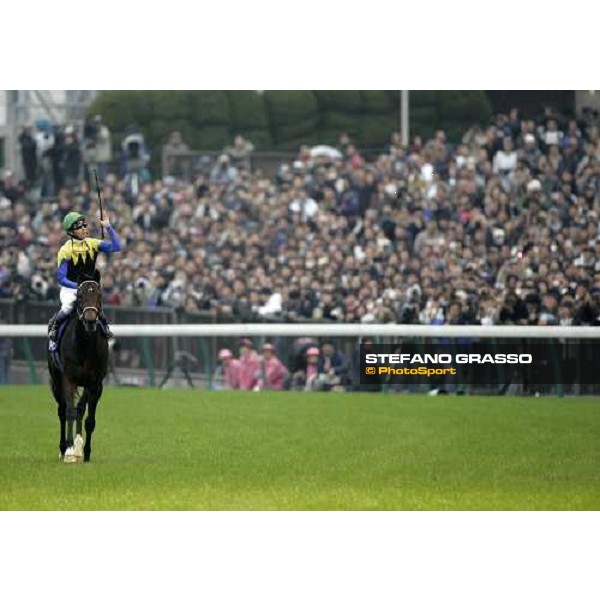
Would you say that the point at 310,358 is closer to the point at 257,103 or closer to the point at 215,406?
the point at 215,406

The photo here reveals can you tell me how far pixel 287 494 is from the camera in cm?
1135

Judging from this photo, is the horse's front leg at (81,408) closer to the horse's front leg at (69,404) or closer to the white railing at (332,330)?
the horse's front leg at (69,404)

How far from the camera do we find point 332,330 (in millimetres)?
18594

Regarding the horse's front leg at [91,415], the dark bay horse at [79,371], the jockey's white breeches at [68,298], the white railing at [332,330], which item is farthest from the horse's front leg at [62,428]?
the white railing at [332,330]

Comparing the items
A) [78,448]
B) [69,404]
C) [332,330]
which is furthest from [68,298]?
[332,330]

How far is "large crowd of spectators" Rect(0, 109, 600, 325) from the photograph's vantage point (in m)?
19.2

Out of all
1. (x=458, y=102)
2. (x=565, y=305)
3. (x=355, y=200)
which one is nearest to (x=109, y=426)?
(x=565, y=305)

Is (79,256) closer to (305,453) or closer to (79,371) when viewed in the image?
(79,371)

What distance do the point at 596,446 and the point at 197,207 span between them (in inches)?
404

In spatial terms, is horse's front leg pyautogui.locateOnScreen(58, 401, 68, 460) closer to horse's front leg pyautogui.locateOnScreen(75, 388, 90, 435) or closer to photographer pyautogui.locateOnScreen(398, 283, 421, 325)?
horse's front leg pyautogui.locateOnScreen(75, 388, 90, 435)

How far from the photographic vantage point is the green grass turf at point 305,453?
11227 millimetres

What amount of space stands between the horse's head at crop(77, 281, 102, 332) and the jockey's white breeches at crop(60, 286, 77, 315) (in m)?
0.38

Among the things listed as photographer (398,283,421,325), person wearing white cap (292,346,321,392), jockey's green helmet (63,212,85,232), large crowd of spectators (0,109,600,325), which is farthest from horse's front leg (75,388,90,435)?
photographer (398,283,421,325)

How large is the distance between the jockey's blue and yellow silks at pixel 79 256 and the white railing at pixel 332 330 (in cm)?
635
